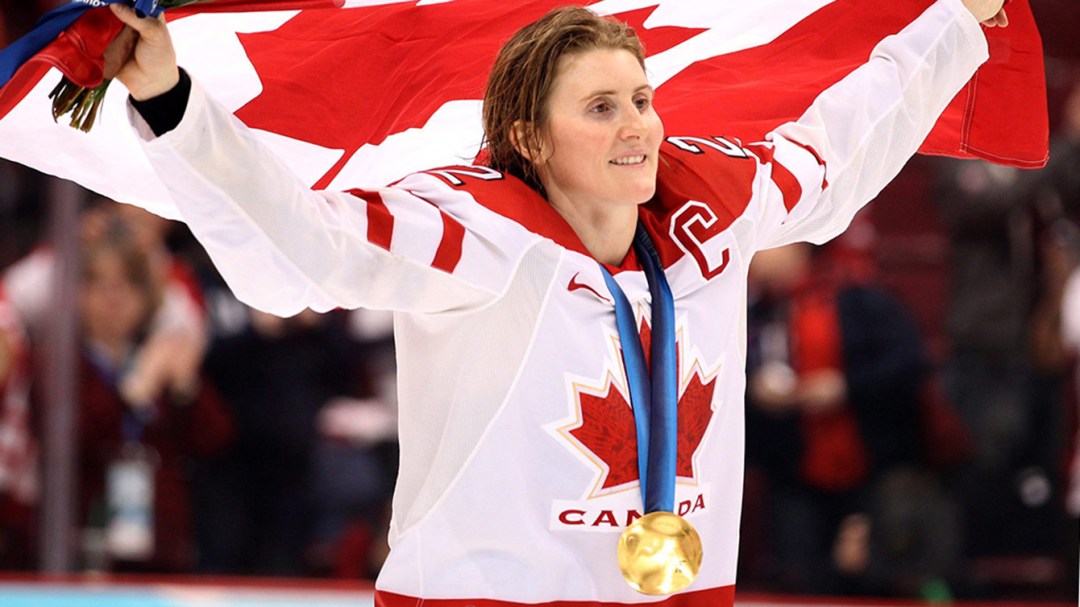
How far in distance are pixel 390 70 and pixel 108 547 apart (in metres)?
3.89

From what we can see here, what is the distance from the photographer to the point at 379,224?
2254 millimetres

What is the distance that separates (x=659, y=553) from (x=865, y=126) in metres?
0.99

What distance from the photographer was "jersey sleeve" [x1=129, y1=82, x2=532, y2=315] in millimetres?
2074

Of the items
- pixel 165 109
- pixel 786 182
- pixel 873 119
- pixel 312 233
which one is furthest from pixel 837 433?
pixel 165 109

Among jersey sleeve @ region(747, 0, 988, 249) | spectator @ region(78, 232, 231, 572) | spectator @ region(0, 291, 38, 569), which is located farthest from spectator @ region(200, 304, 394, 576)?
jersey sleeve @ region(747, 0, 988, 249)

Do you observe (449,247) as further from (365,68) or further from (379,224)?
(365,68)

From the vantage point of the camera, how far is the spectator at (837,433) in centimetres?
597

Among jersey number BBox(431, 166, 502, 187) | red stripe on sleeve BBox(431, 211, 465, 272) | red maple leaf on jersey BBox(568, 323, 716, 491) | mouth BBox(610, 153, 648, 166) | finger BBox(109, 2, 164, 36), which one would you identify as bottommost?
red maple leaf on jersey BBox(568, 323, 716, 491)

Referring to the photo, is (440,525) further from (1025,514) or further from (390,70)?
(1025,514)

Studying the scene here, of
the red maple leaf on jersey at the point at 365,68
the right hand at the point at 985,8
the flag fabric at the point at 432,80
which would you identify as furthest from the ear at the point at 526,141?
the right hand at the point at 985,8

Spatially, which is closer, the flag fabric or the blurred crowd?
the flag fabric

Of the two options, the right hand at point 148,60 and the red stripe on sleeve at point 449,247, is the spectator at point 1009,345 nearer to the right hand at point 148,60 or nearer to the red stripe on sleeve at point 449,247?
the red stripe on sleeve at point 449,247

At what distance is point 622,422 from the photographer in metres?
2.44

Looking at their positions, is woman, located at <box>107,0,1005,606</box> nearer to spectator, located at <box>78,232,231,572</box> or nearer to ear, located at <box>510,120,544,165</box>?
ear, located at <box>510,120,544,165</box>
